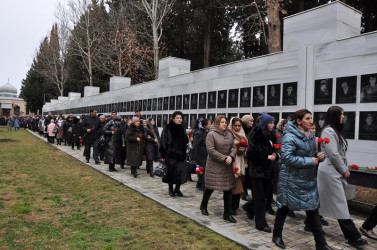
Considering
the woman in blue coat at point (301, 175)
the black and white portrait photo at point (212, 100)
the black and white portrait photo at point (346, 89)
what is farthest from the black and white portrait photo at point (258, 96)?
the woman in blue coat at point (301, 175)

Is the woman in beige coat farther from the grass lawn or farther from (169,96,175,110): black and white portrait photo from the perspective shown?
(169,96,175,110): black and white portrait photo

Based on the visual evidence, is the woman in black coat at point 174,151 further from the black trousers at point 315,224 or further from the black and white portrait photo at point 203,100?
the black and white portrait photo at point 203,100

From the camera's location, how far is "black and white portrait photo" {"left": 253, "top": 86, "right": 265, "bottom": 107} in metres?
9.24

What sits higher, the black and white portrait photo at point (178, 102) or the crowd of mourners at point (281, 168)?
the black and white portrait photo at point (178, 102)

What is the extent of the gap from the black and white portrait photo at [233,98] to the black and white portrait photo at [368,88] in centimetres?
395

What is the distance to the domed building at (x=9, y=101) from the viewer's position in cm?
9544

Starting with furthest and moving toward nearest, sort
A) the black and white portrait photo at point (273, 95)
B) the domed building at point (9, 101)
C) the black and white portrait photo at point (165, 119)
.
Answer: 1. the domed building at point (9, 101)
2. the black and white portrait photo at point (165, 119)
3. the black and white portrait photo at point (273, 95)

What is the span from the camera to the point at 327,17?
798 centimetres

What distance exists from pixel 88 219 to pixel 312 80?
5.99m

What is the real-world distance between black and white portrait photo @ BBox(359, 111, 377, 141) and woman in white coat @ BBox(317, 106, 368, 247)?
109 inches

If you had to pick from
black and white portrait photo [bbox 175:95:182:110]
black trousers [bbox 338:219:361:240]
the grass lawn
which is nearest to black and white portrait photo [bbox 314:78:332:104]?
black trousers [bbox 338:219:361:240]

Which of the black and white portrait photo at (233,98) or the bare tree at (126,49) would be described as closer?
the black and white portrait photo at (233,98)

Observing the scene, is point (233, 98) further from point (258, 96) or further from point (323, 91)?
point (323, 91)

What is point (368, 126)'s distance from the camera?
6719mm
